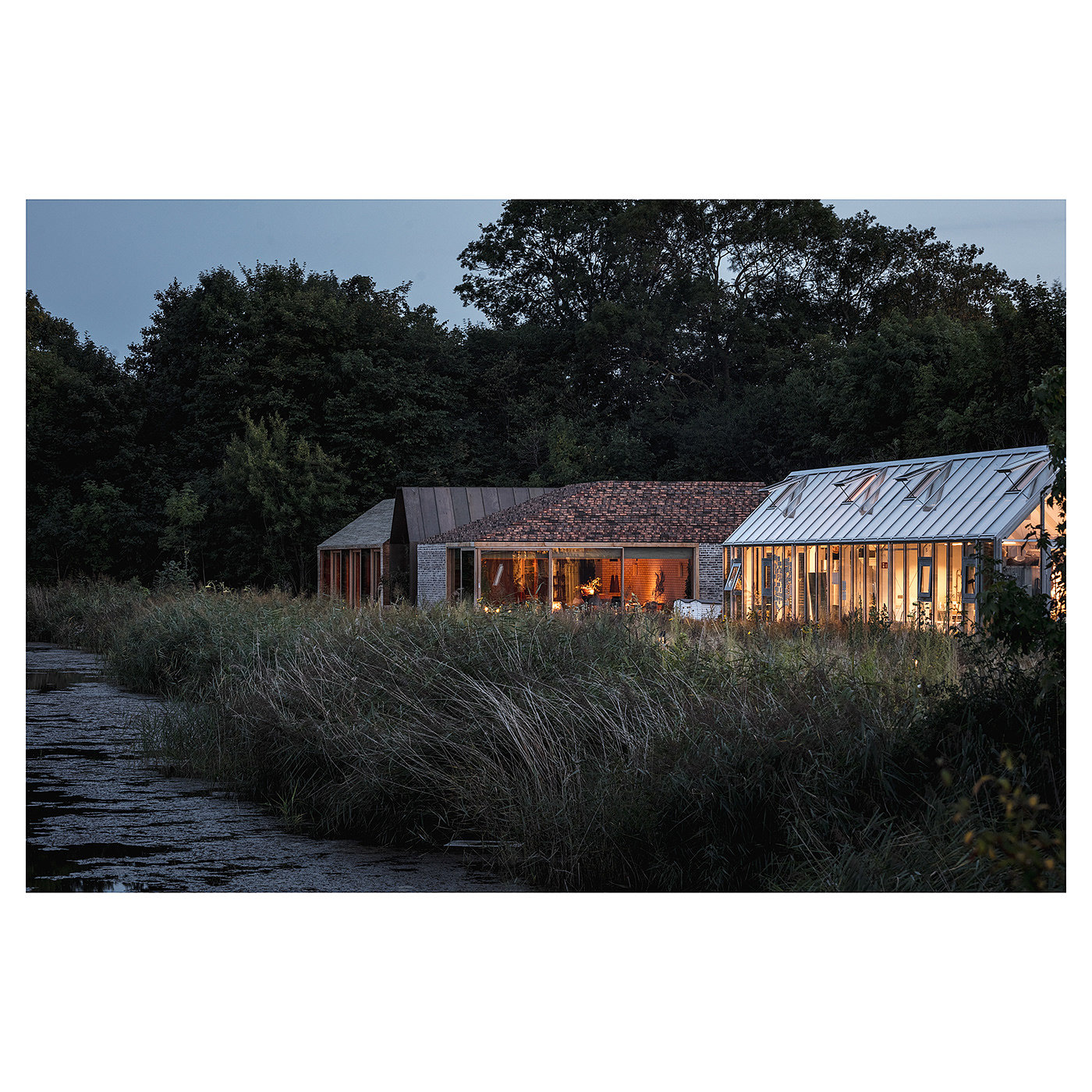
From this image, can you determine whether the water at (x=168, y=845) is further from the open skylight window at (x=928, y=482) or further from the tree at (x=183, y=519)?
the tree at (x=183, y=519)

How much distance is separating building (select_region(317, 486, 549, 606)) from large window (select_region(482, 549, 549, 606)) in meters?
2.16

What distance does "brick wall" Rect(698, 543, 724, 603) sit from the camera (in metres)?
28.9

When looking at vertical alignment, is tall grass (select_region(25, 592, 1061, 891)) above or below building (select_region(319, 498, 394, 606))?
below

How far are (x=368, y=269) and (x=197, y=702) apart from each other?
3183 centimetres

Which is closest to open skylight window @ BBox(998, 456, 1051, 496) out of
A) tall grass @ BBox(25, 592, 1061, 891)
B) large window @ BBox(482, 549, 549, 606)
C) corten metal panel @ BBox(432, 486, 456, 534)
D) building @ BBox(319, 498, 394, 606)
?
tall grass @ BBox(25, 592, 1061, 891)

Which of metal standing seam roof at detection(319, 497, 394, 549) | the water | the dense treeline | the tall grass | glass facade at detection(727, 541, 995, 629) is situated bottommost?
the water

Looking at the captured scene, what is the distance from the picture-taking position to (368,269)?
45281 millimetres

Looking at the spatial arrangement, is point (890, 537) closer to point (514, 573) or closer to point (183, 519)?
point (514, 573)

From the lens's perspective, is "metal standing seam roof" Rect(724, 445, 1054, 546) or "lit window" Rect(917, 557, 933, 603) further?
"lit window" Rect(917, 557, 933, 603)

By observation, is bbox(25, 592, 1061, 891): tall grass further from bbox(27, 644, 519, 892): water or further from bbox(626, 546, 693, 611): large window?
bbox(626, 546, 693, 611): large window

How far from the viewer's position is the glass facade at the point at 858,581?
19422 mm

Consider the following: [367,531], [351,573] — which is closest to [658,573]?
[367,531]

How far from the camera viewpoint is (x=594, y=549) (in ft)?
95.2

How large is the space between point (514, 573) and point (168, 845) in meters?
20.4
